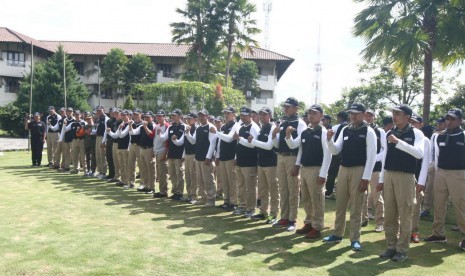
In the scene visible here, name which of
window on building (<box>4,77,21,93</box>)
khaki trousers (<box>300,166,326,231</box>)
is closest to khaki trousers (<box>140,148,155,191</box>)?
khaki trousers (<box>300,166,326,231</box>)

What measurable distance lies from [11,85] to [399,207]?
48.7 meters

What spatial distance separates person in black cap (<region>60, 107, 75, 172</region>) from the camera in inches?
561

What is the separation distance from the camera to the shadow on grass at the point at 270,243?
5.57 meters

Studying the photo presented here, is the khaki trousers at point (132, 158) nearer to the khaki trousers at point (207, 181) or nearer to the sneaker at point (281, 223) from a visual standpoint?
the khaki trousers at point (207, 181)

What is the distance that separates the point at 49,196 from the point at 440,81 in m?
28.5

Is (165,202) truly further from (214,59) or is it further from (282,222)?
(214,59)

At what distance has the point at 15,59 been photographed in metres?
45.2

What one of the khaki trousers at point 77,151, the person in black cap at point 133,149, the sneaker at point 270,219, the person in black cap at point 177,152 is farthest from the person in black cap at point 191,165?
the khaki trousers at point 77,151

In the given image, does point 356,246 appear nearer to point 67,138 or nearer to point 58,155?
point 67,138

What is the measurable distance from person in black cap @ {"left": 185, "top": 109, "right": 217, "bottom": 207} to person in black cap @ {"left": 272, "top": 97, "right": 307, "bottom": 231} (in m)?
2.03

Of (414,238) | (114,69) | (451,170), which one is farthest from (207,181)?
(114,69)

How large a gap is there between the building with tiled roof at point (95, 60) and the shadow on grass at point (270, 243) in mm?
35884

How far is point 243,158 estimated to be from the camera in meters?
8.56

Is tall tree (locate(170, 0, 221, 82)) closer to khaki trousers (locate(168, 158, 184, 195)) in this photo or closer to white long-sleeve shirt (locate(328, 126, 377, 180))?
khaki trousers (locate(168, 158, 184, 195))
